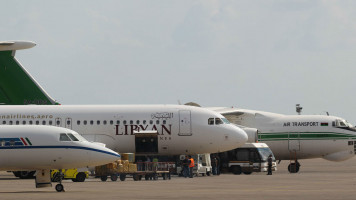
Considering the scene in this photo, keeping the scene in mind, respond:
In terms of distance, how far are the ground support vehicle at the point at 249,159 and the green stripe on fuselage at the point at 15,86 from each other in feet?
46.4

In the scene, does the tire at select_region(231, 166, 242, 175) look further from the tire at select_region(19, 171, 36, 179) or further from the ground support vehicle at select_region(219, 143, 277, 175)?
the tire at select_region(19, 171, 36, 179)

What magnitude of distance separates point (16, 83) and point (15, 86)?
0.75 ft

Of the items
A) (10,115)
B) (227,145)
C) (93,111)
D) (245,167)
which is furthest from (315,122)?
(10,115)

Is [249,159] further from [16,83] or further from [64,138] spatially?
[64,138]

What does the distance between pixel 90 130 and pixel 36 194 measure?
64.9 ft

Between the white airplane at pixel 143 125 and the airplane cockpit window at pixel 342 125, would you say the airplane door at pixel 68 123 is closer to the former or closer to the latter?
the white airplane at pixel 143 125

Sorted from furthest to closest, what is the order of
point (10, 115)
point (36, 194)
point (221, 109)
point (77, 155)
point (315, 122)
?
point (221, 109)
point (315, 122)
point (10, 115)
point (77, 155)
point (36, 194)

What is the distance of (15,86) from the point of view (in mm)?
57875

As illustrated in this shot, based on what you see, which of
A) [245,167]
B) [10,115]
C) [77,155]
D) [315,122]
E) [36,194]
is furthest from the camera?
[315,122]

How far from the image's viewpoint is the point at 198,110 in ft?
172

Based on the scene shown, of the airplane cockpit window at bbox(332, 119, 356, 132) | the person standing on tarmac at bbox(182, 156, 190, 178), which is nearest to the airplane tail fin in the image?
the person standing on tarmac at bbox(182, 156, 190, 178)

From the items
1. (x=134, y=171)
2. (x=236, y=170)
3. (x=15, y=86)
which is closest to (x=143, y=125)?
(x=134, y=171)

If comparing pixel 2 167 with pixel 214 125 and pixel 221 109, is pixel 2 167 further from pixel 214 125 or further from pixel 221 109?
pixel 221 109

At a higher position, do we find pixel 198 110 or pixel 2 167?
pixel 198 110
